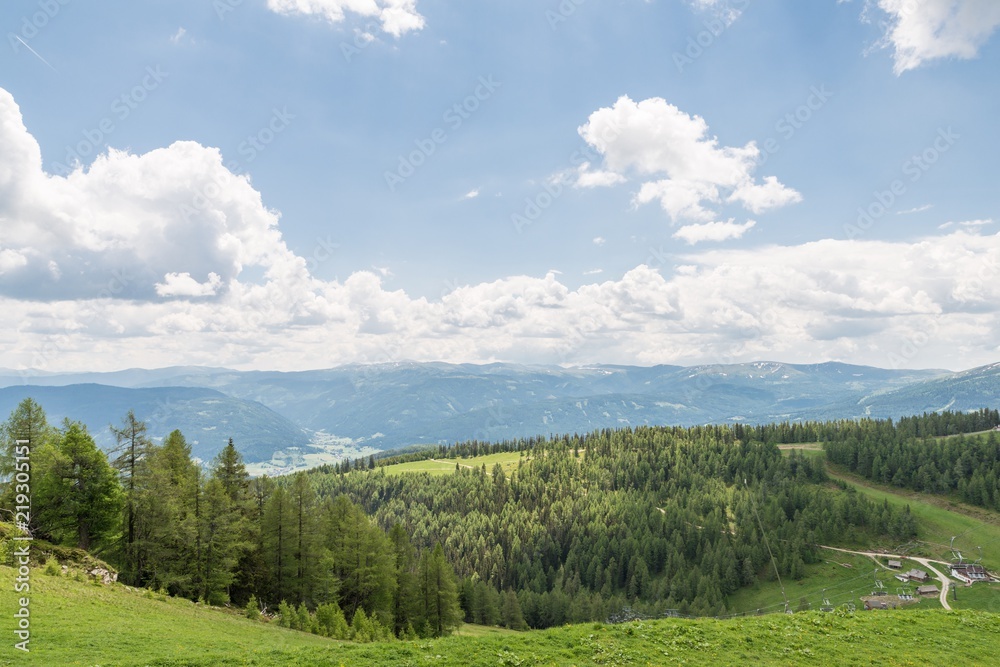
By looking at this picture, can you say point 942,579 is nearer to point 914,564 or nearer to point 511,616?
point 914,564

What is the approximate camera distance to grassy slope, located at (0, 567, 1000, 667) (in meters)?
23.4

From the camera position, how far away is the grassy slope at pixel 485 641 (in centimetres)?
2341

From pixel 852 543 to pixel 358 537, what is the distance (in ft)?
549

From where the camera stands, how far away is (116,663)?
68.9 ft

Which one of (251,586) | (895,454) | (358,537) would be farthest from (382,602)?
(895,454)

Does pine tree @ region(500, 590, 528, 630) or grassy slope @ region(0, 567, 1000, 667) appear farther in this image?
pine tree @ region(500, 590, 528, 630)

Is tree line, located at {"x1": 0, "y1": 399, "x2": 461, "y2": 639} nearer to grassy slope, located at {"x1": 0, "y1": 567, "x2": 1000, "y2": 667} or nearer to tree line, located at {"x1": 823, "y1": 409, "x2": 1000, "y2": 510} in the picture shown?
grassy slope, located at {"x1": 0, "y1": 567, "x2": 1000, "y2": 667}

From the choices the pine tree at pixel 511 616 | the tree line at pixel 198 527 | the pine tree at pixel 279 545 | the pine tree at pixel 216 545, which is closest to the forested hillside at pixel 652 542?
the pine tree at pixel 511 616

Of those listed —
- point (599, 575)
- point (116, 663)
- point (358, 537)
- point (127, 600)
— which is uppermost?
point (116, 663)

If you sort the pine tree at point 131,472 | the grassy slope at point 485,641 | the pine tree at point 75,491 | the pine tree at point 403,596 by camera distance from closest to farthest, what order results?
the grassy slope at point 485,641 → the pine tree at point 75,491 → the pine tree at point 131,472 → the pine tree at point 403,596

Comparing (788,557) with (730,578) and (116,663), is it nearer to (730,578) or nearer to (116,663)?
(730,578)

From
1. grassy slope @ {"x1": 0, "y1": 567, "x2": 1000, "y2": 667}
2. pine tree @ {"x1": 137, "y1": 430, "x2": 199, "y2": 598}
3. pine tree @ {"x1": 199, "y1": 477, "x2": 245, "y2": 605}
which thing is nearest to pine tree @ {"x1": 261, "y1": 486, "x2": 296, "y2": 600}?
pine tree @ {"x1": 199, "y1": 477, "x2": 245, "y2": 605}

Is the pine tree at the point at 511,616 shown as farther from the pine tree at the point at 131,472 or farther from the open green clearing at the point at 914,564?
the pine tree at the point at 131,472

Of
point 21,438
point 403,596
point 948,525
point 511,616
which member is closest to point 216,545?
point 21,438
